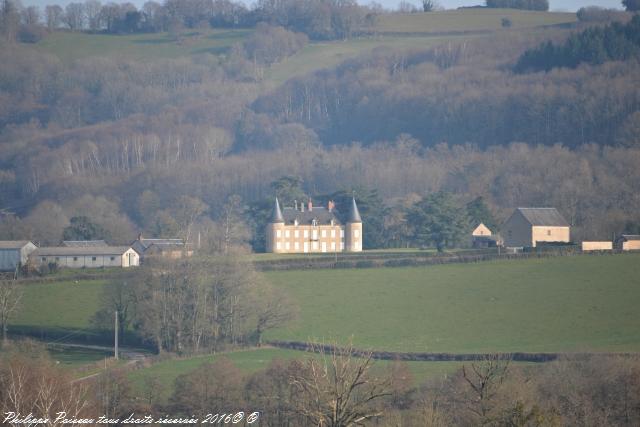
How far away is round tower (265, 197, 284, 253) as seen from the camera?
3649 inches

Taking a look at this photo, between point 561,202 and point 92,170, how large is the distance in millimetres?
80142

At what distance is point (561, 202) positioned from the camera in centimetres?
10031

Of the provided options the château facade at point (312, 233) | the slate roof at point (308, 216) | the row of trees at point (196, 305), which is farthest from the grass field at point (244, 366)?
the slate roof at point (308, 216)

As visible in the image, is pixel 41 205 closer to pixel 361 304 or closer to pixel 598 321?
pixel 361 304

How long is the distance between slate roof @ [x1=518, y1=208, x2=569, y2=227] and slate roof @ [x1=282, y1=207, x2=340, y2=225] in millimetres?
15841

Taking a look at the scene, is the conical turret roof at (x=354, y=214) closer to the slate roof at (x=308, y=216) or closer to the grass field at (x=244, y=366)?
the slate roof at (x=308, y=216)

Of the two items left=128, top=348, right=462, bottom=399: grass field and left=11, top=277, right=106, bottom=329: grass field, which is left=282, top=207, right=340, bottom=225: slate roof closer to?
left=11, top=277, right=106, bottom=329: grass field

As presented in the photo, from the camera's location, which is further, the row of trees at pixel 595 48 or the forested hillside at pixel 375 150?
the row of trees at pixel 595 48

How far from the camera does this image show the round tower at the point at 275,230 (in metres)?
92.7

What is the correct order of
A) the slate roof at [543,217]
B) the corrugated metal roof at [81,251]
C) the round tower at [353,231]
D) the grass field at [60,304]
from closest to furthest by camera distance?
the grass field at [60,304] → the corrugated metal roof at [81,251] → the slate roof at [543,217] → the round tower at [353,231]

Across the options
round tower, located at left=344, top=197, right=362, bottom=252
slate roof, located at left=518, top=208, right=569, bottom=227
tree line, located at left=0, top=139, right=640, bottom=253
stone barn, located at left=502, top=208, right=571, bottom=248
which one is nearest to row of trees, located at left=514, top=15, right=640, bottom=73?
tree line, located at left=0, top=139, right=640, bottom=253

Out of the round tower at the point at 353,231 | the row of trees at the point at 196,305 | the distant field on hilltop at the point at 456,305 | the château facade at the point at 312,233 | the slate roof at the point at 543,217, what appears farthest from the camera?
the round tower at the point at 353,231

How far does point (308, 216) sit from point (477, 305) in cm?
3446

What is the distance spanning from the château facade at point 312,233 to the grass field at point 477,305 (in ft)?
65.6
